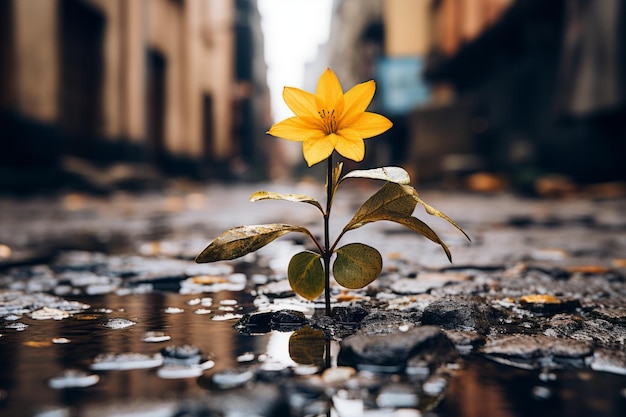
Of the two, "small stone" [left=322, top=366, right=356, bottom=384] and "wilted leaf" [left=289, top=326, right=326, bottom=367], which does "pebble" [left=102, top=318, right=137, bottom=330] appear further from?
"small stone" [left=322, top=366, right=356, bottom=384]

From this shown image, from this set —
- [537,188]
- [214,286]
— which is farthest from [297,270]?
[537,188]

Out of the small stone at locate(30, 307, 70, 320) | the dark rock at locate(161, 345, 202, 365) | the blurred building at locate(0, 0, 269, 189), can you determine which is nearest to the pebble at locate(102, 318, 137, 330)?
the small stone at locate(30, 307, 70, 320)

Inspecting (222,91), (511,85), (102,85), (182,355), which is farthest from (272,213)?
(222,91)

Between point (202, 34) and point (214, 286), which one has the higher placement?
point (202, 34)

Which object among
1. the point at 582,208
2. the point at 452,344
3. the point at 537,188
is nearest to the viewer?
the point at 452,344

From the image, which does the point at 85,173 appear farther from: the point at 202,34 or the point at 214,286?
the point at 202,34

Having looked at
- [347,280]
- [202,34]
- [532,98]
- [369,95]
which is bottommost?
[347,280]

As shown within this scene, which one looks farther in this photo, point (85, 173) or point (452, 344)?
point (85, 173)

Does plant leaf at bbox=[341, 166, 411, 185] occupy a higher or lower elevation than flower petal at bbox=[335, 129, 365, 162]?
lower
